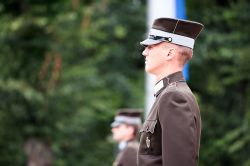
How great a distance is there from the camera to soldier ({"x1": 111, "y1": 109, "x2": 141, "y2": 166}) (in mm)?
7719

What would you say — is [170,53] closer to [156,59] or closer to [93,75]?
[156,59]

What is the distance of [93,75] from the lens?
720 inches

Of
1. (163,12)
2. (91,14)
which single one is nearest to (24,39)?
(91,14)

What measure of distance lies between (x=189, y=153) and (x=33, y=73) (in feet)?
41.2

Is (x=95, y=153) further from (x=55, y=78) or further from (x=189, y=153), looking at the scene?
(x=189, y=153)

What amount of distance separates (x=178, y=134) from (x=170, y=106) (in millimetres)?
166

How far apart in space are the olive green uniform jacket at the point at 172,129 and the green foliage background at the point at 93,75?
10171 millimetres

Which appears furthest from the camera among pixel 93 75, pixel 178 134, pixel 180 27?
pixel 93 75

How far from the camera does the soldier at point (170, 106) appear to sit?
154 inches

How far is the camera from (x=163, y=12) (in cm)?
872

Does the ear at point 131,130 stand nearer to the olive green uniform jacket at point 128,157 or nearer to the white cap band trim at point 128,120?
the white cap band trim at point 128,120

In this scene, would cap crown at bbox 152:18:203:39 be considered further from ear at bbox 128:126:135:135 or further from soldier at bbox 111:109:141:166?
ear at bbox 128:126:135:135

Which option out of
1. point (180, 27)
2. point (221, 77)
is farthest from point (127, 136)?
point (221, 77)

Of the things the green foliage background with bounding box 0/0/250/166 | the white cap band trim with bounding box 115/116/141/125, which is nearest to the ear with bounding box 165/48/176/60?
the white cap band trim with bounding box 115/116/141/125
